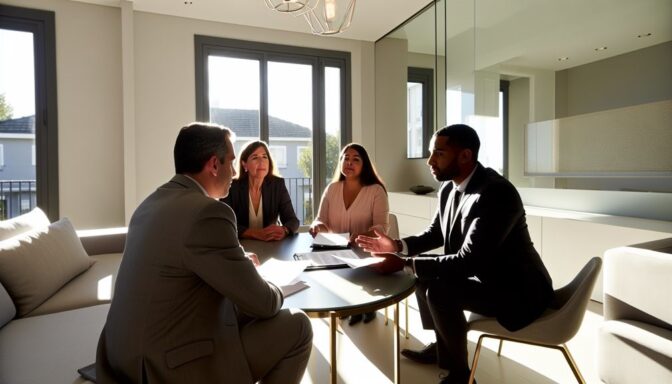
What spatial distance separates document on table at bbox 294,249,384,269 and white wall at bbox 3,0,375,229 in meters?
3.40

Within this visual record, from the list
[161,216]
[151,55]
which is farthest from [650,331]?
[151,55]

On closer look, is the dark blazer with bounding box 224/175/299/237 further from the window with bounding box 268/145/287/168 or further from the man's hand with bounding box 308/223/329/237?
the window with bounding box 268/145/287/168

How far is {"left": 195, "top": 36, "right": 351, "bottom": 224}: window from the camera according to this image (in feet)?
16.5

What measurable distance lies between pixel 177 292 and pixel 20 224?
1.79m

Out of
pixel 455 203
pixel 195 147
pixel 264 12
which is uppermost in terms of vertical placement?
pixel 264 12

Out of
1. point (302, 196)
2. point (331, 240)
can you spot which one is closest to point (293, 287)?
point (331, 240)

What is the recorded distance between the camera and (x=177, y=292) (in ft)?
3.68

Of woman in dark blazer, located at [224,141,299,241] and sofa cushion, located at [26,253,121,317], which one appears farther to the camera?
woman in dark blazer, located at [224,141,299,241]

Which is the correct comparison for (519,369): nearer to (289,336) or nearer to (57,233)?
(289,336)

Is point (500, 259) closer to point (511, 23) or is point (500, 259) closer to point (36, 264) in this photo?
point (36, 264)

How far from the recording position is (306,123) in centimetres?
552

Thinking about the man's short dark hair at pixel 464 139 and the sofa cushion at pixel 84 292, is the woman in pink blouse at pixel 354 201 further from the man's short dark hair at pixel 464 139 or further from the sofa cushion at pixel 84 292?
the sofa cushion at pixel 84 292

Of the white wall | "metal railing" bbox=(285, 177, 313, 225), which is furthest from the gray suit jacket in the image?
"metal railing" bbox=(285, 177, 313, 225)

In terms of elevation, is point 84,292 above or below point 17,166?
below
